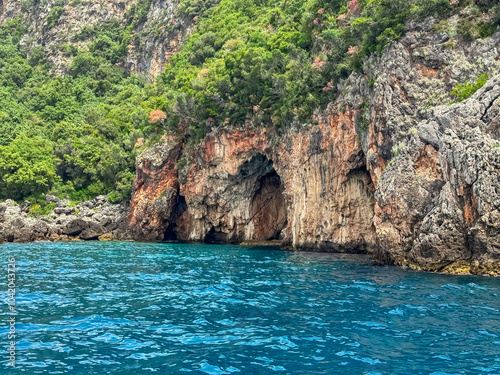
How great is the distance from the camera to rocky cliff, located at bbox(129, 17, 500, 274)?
19797mm

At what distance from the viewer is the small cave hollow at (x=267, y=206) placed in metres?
44.7

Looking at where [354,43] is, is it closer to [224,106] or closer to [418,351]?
[224,106]

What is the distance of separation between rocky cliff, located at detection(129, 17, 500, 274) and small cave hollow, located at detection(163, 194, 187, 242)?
5.46ft

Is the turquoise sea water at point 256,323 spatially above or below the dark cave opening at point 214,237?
below

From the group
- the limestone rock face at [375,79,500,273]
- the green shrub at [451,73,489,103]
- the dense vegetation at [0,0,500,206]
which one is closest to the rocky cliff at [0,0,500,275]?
the limestone rock face at [375,79,500,273]

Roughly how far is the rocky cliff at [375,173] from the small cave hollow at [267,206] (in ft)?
0.35

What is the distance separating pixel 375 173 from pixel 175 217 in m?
28.3

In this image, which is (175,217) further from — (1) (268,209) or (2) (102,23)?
Answer: (2) (102,23)

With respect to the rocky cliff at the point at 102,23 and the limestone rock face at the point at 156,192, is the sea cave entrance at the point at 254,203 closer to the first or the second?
the limestone rock face at the point at 156,192

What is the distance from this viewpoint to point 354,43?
31.5 metres

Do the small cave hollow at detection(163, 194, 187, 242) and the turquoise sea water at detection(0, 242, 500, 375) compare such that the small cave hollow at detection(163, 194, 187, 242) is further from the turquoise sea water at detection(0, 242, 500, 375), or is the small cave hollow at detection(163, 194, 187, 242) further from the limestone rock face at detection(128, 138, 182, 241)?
the turquoise sea water at detection(0, 242, 500, 375)

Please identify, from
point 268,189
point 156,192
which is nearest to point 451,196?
point 268,189

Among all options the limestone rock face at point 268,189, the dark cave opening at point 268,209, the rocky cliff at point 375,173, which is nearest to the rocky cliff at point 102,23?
the rocky cliff at point 375,173

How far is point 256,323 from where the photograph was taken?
1188cm
